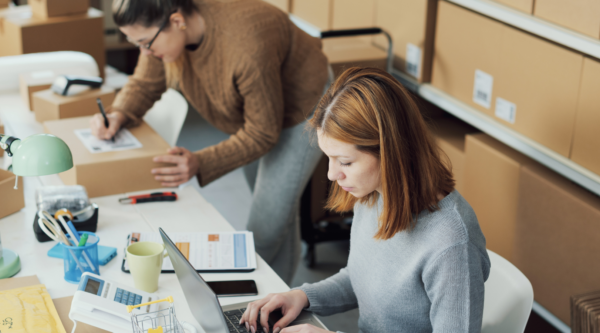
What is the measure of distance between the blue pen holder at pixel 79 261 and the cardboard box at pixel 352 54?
4.45 feet

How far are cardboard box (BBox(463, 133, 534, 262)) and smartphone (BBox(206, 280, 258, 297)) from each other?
102 centimetres

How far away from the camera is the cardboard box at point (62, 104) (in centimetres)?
213

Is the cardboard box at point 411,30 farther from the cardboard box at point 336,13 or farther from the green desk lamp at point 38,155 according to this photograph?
the green desk lamp at point 38,155

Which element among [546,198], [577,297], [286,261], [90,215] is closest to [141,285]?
[90,215]

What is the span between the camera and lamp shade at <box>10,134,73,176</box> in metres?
1.19

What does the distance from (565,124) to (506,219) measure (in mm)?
398

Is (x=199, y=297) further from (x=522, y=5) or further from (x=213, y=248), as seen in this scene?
(x=522, y=5)

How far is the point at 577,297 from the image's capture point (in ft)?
5.08

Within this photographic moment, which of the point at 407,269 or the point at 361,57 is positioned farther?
the point at 361,57

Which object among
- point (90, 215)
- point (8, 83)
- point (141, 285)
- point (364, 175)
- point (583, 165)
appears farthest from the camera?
point (8, 83)

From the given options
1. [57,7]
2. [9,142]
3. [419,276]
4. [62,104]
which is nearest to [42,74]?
[62,104]

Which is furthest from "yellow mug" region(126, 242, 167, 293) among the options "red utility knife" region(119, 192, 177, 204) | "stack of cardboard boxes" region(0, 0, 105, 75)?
"stack of cardboard boxes" region(0, 0, 105, 75)

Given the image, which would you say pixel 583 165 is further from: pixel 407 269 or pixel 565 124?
pixel 407 269

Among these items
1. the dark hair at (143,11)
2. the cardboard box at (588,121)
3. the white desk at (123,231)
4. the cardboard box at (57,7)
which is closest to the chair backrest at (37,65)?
the cardboard box at (57,7)
